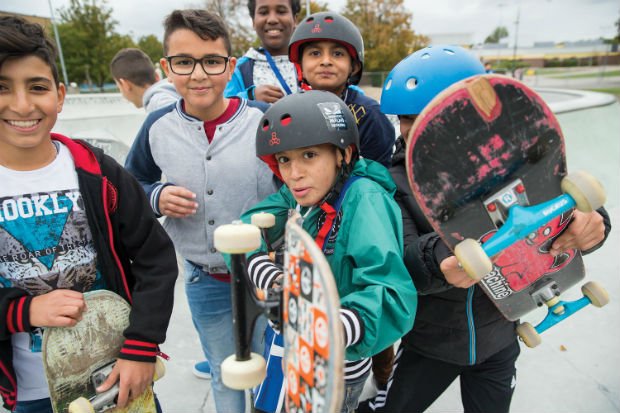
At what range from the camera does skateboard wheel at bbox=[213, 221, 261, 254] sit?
912 millimetres

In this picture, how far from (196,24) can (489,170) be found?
4.51 ft

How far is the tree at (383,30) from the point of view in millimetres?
31250

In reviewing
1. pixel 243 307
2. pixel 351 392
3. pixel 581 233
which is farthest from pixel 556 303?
pixel 243 307

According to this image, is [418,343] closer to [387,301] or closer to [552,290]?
[552,290]

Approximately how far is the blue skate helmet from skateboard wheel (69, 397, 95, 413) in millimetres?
1655

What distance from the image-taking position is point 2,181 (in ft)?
4.51

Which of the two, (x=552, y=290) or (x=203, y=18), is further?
(x=203, y=18)

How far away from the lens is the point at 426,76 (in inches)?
69.6

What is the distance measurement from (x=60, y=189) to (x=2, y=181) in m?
0.17

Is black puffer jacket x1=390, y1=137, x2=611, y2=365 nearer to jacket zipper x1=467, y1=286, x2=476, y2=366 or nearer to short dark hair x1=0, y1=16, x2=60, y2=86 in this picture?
jacket zipper x1=467, y1=286, x2=476, y2=366

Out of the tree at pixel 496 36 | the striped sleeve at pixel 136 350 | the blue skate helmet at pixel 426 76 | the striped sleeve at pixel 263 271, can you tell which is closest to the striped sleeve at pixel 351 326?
the striped sleeve at pixel 263 271

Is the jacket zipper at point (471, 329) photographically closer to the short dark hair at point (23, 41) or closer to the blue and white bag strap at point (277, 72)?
the blue and white bag strap at point (277, 72)

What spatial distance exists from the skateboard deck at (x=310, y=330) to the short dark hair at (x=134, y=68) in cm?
425

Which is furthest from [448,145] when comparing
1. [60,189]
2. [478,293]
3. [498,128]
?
[60,189]
